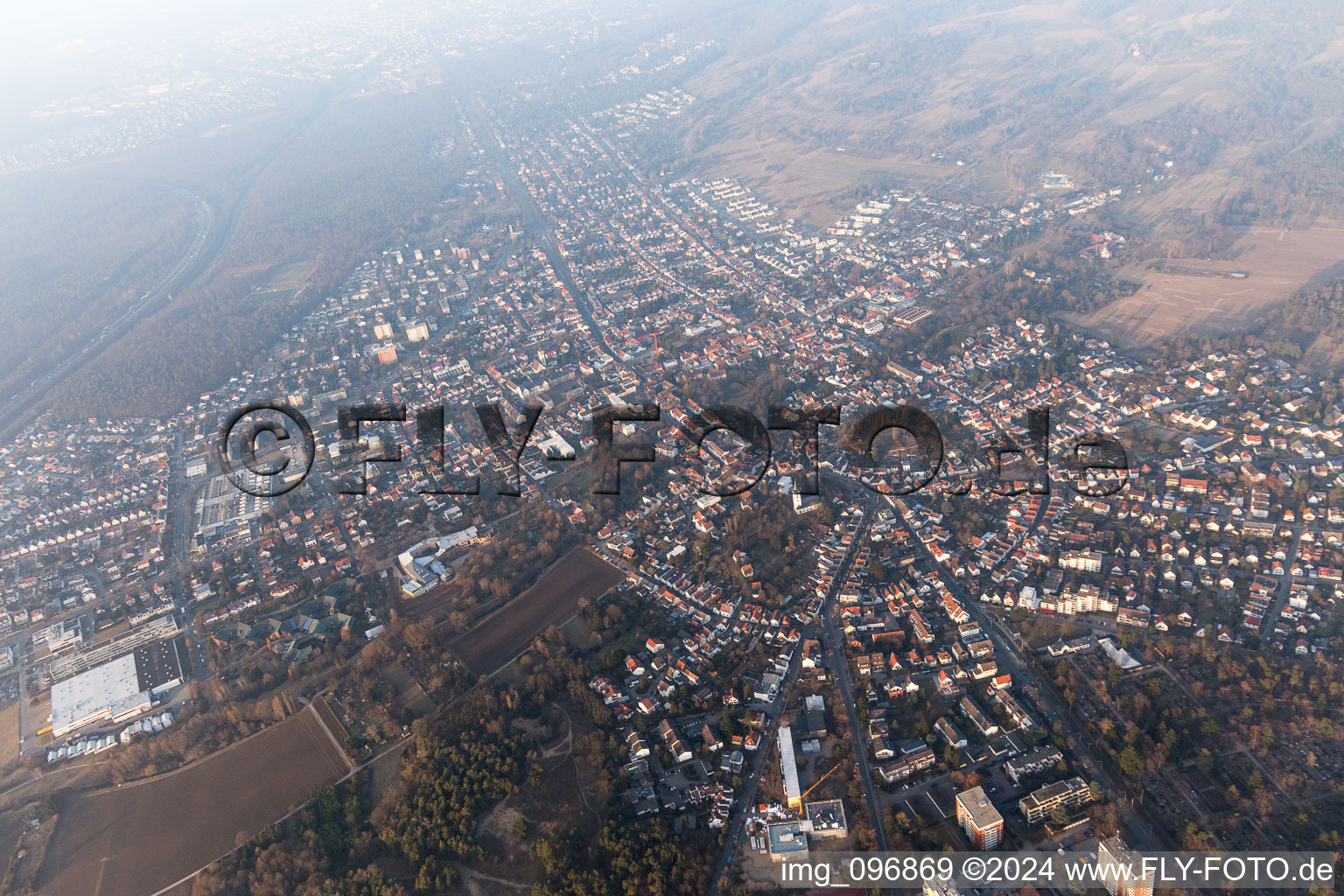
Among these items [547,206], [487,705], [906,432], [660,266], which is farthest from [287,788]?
[547,206]

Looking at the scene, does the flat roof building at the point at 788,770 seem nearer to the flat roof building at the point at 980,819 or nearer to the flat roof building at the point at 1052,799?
the flat roof building at the point at 980,819

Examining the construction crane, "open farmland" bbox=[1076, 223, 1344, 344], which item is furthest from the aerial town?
"open farmland" bbox=[1076, 223, 1344, 344]

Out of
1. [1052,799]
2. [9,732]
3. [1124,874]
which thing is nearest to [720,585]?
[1052,799]

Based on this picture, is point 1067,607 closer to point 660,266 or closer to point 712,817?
point 712,817

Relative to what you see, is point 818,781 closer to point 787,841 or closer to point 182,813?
point 787,841

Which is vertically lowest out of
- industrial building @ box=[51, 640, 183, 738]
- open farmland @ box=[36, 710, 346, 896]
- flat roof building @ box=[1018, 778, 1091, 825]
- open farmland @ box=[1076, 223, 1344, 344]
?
open farmland @ box=[1076, 223, 1344, 344]

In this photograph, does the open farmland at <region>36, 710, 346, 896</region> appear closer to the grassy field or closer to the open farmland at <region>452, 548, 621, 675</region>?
the grassy field

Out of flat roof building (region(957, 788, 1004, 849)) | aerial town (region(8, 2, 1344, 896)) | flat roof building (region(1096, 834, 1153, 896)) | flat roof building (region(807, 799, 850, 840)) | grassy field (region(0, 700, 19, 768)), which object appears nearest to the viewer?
flat roof building (region(1096, 834, 1153, 896))
